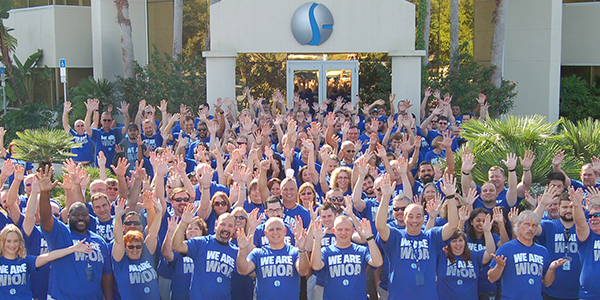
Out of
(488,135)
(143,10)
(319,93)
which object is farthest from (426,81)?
(143,10)

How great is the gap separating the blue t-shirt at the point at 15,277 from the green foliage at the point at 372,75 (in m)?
→ 12.1

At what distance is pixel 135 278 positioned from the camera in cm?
561

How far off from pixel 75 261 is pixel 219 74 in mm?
8874

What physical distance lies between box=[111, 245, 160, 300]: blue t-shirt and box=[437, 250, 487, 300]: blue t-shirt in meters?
2.69

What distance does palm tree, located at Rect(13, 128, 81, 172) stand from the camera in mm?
9812

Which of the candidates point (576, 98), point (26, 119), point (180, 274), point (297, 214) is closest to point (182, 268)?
point (180, 274)

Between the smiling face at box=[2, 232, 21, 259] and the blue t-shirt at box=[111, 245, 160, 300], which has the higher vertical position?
the smiling face at box=[2, 232, 21, 259]

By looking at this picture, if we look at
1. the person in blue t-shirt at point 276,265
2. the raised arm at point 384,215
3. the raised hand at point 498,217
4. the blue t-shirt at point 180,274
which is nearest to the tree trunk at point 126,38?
the blue t-shirt at point 180,274

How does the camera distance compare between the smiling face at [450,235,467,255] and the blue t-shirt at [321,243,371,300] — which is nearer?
the blue t-shirt at [321,243,371,300]

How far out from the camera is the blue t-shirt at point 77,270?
18.2 feet

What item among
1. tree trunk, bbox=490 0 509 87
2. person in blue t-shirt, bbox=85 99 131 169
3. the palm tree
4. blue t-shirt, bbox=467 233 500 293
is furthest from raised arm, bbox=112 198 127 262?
tree trunk, bbox=490 0 509 87

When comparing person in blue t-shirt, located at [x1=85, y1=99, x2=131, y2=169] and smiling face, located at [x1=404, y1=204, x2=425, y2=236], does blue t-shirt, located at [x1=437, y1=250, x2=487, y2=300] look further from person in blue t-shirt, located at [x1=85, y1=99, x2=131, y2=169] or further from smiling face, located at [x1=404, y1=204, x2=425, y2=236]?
person in blue t-shirt, located at [x1=85, y1=99, x2=131, y2=169]

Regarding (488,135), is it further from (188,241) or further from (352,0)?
(352,0)

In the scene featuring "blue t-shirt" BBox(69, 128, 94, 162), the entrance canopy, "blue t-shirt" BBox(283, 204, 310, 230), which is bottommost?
"blue t-shirt" BBox(283, 204, 310, 230)
